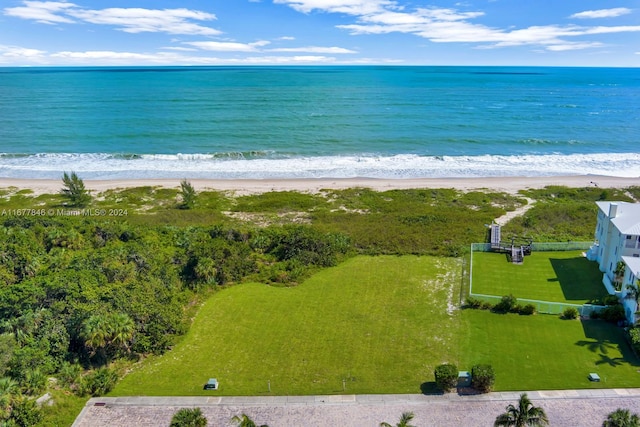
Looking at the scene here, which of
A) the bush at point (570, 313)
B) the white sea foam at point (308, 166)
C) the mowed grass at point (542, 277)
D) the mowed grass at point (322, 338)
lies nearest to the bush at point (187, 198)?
the white sea foam at point (308, 166)

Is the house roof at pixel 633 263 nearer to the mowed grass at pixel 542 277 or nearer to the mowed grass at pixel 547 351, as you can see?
the mowed grass at pixel 542 277

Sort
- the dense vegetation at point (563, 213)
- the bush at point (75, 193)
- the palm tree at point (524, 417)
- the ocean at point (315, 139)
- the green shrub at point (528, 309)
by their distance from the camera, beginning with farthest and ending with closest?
1. the ocean at point (315, 139)
2. the bush at point (75, 193)
3. the dense vegetation at point (563, 213)
4. the green shrub at point (528, 309)
5. the palm tree at point (524, 417)

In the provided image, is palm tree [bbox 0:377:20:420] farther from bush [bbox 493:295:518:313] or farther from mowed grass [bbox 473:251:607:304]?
mowed grass [bbox 473:251:607:304]

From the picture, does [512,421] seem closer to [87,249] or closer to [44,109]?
[87,249]

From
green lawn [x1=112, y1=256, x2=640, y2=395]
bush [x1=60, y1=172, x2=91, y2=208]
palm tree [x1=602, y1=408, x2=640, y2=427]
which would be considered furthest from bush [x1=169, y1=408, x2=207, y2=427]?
bush [x1=60, y1=172, x2=91, y2=208]

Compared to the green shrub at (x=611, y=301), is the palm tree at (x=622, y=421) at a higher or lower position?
higher

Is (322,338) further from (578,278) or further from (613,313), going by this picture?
(578,278)
